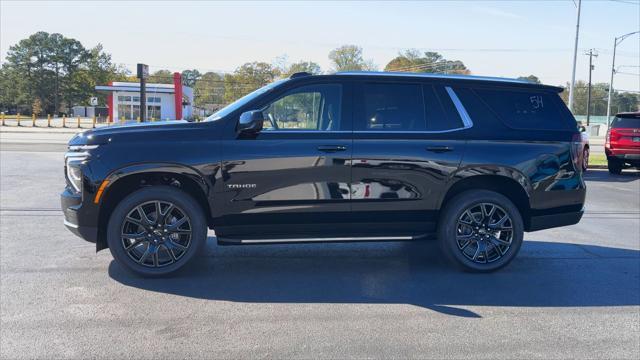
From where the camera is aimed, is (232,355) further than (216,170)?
No

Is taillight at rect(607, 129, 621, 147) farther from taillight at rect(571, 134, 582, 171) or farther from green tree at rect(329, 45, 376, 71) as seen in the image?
green tree at rect(329, 45, 376, 71)

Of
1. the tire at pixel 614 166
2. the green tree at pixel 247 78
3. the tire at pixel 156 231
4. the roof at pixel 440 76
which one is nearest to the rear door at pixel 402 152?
the roof at pixel 440 76

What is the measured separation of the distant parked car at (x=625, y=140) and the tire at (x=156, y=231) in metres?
14.2

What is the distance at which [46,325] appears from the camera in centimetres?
408

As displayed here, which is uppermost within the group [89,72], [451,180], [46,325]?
[89,72]

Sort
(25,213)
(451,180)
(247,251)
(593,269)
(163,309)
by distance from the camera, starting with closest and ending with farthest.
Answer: (163,309) < (451,180) < (593,269) < (247,251) < (25,213)

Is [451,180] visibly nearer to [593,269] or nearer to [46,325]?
[593,269]

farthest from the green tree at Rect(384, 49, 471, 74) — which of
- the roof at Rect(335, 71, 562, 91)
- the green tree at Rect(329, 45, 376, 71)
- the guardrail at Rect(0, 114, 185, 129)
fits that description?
the roof at Rect(335, 71, 562, 91)

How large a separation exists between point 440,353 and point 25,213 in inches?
270

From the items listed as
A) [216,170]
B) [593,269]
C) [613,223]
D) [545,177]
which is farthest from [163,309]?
[613,223]

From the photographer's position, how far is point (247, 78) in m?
68.1

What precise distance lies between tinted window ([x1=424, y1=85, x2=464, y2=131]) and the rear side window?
1.22ft

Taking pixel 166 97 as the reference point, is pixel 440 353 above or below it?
below

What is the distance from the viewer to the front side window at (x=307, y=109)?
17.3 feet
